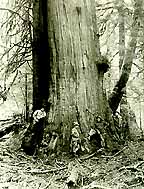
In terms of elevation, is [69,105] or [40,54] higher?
[40,54]

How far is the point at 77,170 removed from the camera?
2.42m

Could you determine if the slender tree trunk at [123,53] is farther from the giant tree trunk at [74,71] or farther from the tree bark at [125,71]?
the giant tree trunk at [74,71]

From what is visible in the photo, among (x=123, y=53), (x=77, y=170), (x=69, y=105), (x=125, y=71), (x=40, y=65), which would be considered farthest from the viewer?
(x=123, y=53)

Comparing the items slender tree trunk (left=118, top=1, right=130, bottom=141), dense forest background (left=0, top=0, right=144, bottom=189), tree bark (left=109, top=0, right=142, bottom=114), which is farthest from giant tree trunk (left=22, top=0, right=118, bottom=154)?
tree bark (left=109, top=0, right=142, bottom=114)

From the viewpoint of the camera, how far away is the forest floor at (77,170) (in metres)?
2.12

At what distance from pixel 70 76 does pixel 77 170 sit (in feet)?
3.21

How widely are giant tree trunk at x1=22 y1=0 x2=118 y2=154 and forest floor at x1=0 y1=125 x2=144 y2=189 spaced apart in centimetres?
18

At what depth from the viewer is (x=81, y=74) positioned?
3.17 meters

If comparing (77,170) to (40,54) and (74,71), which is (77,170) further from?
(40,54)

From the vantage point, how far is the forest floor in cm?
212

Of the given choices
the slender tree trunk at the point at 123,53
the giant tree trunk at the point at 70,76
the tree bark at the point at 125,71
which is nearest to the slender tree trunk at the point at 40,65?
the giant tree trunk at the point at 70,76

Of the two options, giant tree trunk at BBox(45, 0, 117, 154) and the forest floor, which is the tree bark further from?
the forest floor

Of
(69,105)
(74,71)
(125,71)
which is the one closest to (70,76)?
(74,71)

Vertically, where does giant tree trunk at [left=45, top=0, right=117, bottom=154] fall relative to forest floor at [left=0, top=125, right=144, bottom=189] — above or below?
above
